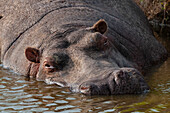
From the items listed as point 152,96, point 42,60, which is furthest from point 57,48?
point 152,96

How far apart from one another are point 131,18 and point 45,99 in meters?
3.72

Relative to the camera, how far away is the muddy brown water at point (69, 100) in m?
5.11

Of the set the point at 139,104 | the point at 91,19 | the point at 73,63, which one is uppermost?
the point at 91,19

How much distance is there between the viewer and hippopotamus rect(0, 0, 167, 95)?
→ 576cm

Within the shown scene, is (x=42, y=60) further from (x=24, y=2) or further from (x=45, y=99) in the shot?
(x=24, y=2)

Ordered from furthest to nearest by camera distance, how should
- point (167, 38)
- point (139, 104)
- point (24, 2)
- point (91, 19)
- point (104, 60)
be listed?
Answer: point (167, 38), point (24, 2), point (91, 19), point (104, 60), point (139, 104)

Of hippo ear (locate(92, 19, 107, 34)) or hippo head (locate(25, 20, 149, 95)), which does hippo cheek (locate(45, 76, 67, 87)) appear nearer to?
hippo head (locate(25, 20, 149, 95))

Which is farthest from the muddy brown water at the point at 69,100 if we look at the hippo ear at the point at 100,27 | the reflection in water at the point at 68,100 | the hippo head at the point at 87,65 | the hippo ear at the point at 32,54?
the hippo ear at the point at 100,27

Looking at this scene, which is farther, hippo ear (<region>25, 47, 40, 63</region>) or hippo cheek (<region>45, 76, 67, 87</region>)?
hippo ear (<region>25, 47, 40, 63</region>)

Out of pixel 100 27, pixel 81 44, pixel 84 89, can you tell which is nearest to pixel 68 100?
pixel 84 89

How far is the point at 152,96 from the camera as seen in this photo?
18.5 feet

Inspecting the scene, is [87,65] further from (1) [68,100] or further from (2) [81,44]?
(1) [68,100]

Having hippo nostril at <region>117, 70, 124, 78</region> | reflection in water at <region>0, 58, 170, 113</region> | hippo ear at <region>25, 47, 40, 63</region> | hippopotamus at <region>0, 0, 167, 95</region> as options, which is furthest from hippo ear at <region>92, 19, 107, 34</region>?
hippo nostril at <region>117, 70, 124, 78</region>

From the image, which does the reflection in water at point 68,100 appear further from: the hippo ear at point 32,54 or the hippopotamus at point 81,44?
the hippo ear at point 32,54
